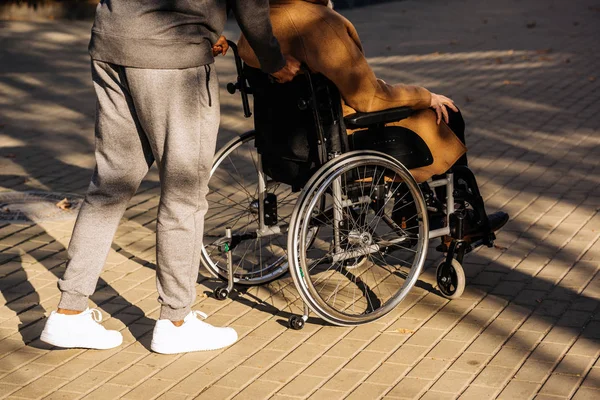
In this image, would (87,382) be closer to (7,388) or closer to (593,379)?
(7,388)

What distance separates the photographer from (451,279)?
→ 5.22 meters

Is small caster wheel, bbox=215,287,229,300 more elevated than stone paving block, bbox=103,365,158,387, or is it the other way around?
stone paving block, bbox=103,365,158,387

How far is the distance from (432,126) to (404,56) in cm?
798

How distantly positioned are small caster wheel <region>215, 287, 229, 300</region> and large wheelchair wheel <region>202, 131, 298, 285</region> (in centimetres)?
12

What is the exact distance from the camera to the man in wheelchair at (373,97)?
465 cm

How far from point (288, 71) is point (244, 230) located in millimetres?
1507

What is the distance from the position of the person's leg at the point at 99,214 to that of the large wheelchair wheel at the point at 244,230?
0.71 m

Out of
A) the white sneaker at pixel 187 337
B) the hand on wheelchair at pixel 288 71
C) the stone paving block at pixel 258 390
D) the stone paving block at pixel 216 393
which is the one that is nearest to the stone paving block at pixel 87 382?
the white sneaker at pixel 187 337

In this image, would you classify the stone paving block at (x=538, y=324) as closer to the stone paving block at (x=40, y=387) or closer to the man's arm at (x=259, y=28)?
the man's arm at (x=259, y=28)

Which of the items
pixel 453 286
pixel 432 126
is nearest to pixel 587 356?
pixel 453 286

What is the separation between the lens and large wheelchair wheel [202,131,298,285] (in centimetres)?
521

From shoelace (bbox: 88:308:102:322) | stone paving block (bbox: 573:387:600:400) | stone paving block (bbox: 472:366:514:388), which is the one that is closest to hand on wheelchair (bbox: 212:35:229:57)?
shoelace (bbox: 88:308:102:322)

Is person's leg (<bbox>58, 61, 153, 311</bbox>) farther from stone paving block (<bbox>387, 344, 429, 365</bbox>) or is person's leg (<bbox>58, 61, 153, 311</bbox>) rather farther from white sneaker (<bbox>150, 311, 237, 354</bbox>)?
stone paving block (<bbox>387, 344, 429, 365</bbox>)

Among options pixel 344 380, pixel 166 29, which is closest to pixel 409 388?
pixel 344 380
